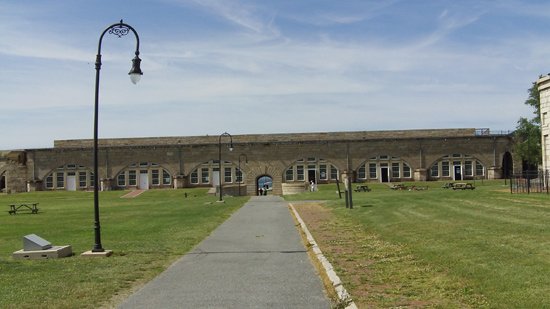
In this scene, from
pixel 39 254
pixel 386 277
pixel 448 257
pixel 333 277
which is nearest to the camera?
pixel 333 277

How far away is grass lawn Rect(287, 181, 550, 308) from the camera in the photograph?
735 cm

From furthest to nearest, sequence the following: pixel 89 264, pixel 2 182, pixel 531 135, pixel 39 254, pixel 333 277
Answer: pixel 2 182 → pixel 531 135 → pixel 39 254 → pixel 89 264 → pixel 333 277

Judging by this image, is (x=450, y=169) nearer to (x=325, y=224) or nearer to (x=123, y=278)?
(x=325, y=224)

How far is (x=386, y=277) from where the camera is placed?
30.5 ft

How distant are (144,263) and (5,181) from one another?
70183mm

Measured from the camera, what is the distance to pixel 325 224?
20.3 meters

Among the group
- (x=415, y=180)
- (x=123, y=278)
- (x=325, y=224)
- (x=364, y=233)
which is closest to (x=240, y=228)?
(x=325, y=224)

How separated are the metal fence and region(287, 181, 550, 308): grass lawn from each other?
23.3 ft

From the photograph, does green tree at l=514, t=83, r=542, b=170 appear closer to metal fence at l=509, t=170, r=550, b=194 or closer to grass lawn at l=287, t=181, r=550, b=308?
metal fence at l=509, t=170, r=550, b=194

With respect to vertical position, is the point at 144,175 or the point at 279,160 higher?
the point at 279,160

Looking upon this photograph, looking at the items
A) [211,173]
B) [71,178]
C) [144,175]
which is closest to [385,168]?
[211,173]

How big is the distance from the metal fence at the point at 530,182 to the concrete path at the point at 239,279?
15.2m

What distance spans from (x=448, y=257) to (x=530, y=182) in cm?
1942

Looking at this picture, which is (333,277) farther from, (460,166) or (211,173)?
(460,166)
